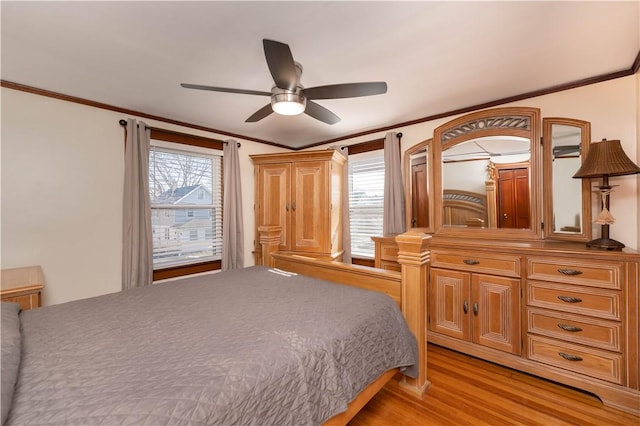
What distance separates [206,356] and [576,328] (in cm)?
239

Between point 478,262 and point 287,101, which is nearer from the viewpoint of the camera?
point 287,101

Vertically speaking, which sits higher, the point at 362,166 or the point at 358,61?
the point at 358,61

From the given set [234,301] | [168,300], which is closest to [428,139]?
[234,301]

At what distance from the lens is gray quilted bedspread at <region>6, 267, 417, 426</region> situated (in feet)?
2.52

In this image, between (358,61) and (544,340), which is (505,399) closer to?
(544,340)

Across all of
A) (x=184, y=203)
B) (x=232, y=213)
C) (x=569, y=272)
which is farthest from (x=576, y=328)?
(x=184, y=203)

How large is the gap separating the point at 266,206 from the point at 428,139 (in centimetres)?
219

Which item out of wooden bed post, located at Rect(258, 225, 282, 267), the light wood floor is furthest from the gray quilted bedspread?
wooden bed post, located at Rect(258, 225, 282, 267)

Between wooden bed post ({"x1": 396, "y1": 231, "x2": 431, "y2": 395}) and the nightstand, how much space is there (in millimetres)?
2518

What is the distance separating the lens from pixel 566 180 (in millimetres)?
2209

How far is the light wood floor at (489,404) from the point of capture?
1613 mm

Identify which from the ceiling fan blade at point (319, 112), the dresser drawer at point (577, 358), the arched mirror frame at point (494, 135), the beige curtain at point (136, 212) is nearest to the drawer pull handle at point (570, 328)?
the dresser drawer at point (577, 358)

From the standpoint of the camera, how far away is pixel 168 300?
163 centimetres

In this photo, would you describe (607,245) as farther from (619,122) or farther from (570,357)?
(619,122)
